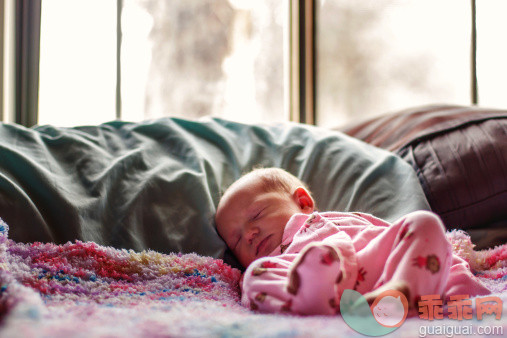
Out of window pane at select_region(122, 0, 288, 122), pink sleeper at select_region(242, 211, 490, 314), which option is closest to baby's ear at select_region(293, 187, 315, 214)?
pink sleeper at select_region(242, 211, 490, 314)

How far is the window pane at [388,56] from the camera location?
2.41 m

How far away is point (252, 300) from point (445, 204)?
0.62 m

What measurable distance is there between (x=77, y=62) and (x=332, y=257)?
1999 mm

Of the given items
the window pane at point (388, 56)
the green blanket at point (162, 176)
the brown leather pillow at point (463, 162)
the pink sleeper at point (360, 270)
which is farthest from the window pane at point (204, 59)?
the pink sleeper at point (360, 270)

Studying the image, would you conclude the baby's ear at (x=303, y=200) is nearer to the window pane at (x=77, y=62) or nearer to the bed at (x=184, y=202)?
the bed at (x=184, y=202)

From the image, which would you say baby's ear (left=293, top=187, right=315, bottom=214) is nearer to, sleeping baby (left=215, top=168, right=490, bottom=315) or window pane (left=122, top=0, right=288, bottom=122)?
sleeping baby (left=215, top=168, right=490, bottom=315)

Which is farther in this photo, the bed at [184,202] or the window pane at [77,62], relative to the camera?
the window pane at [77,62]

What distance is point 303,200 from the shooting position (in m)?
1.10

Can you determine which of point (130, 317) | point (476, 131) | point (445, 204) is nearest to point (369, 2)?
point (476, 131)

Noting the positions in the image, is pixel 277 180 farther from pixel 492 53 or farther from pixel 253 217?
pixel 492 53

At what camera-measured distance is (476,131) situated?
1259 millimetres

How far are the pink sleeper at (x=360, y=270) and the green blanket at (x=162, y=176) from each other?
273 mm

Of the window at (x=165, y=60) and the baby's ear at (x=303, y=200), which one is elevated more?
the window at (x=165, y=60)

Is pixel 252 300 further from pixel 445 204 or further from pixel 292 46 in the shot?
pixel 292 46
